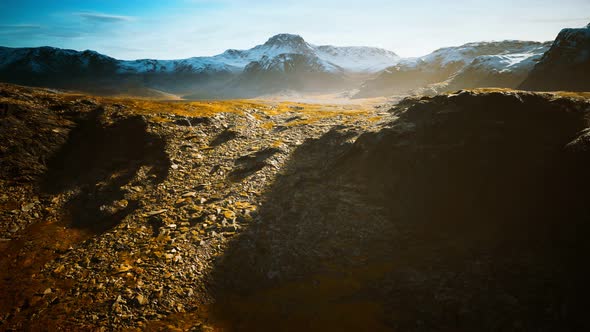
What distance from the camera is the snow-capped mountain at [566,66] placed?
10394 centimetres

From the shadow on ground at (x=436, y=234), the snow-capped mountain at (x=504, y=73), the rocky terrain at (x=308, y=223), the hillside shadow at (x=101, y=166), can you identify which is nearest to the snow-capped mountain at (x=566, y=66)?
the snow-capped mountain at (x=504, y=73)

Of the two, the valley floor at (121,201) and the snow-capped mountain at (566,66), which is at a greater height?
the snow-capped mountain at (566,66)

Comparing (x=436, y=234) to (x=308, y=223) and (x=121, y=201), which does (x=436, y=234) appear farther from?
(x=121, y=201)

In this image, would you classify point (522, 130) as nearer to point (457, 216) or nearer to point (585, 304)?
point (457, 216)

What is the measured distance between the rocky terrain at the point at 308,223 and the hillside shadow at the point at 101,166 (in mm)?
180

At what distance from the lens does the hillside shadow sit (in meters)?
24.5

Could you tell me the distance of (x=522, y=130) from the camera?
72.6 ft

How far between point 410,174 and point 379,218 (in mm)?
5830

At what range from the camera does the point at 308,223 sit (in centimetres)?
2300

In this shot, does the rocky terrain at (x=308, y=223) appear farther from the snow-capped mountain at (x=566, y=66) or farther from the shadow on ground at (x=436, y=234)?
the snow-capped mountain at (x=566, y=66)

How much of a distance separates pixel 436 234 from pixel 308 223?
1029cm

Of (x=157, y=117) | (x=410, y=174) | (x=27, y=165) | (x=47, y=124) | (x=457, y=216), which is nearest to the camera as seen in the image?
(x=457, y=216)

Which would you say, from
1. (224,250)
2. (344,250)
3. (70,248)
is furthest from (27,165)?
(344,250)

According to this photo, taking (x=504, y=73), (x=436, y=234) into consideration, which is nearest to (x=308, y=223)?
(x=436, y=234)
